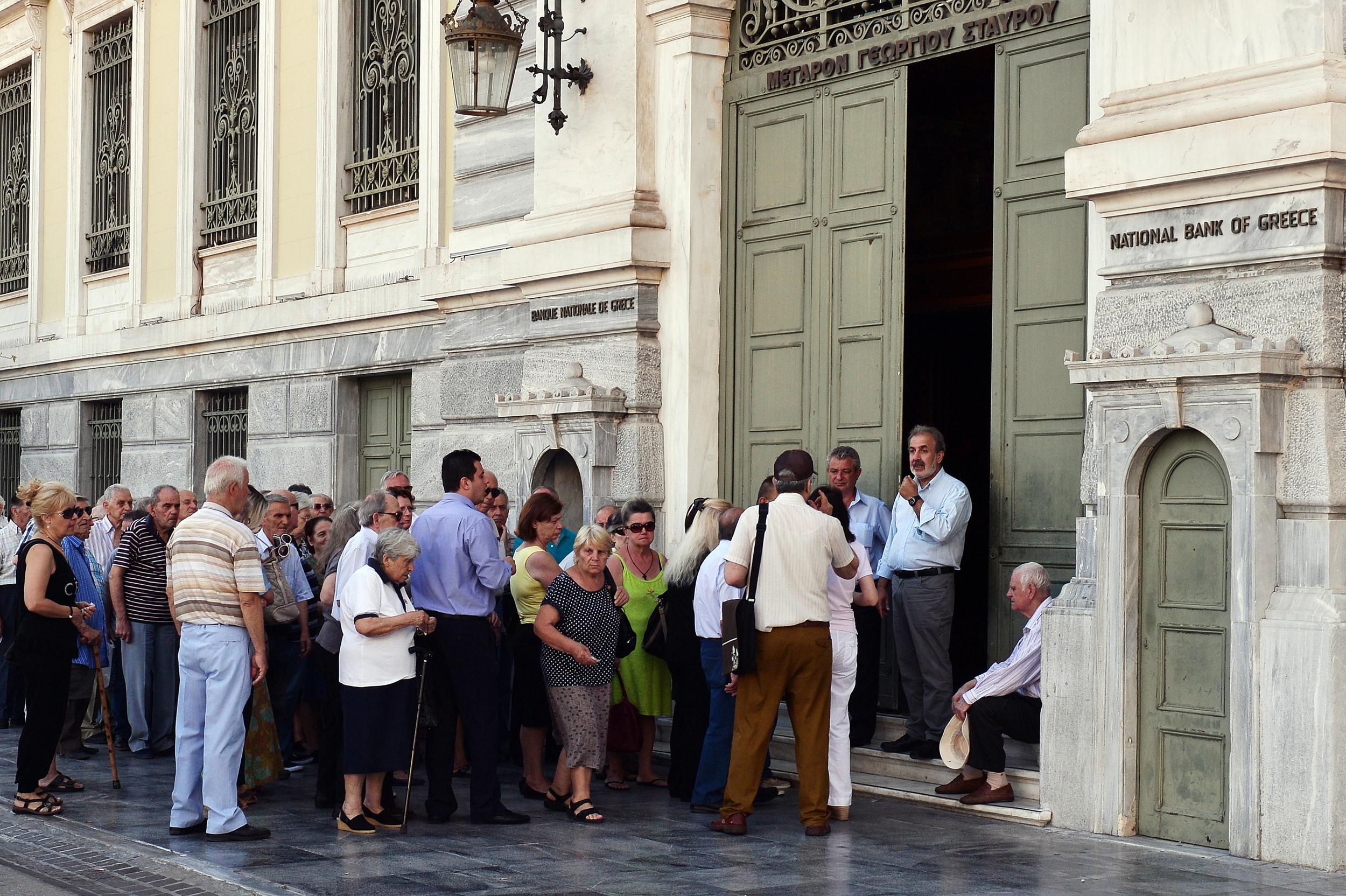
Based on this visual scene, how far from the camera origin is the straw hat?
347 inches

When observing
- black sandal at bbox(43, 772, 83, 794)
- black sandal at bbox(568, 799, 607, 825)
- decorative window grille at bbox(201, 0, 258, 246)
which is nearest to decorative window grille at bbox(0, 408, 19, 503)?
decorative window grille at bbox(201, 0, 258, 246)

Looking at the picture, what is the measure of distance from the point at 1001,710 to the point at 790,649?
3.96ft

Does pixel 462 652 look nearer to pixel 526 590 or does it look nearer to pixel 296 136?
pixel 526 590

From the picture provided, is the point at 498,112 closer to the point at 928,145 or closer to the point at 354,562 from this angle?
the point at 928,145

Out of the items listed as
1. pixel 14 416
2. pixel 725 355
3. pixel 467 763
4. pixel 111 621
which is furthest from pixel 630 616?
pixel 14 416

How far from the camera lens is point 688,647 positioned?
931cm

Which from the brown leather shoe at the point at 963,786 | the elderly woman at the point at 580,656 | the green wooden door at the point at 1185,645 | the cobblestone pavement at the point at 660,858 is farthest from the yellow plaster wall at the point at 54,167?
the green wooden door at the point at 1185,645

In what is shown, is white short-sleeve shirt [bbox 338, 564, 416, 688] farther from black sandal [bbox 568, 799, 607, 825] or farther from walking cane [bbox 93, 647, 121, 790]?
walking cane [bbox 93, 647, 121, 790]

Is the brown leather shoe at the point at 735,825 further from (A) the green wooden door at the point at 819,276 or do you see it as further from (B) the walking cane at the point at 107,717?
(B) the walking cane at the point at 107,717

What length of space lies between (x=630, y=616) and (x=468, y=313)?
4.29 meters

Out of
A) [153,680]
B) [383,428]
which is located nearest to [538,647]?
[153,680]

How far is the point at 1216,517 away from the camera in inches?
311

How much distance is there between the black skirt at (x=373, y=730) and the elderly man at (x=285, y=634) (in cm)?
183

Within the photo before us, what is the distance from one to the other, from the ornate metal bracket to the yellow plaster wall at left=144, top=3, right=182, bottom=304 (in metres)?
6.97
